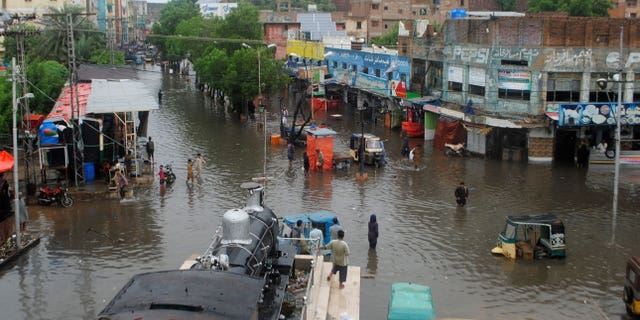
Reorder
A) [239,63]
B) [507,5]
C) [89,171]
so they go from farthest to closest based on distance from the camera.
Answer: [507,5] → [239,63] → [89,171]

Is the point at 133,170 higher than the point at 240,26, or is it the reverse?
the point at 240,26

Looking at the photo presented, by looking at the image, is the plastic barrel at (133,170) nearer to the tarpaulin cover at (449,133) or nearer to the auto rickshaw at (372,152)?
the auto rickshaw at (372,152)

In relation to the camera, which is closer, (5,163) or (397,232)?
(5,163)

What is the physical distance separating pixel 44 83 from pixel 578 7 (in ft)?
160

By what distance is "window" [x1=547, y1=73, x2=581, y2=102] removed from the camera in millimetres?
33844

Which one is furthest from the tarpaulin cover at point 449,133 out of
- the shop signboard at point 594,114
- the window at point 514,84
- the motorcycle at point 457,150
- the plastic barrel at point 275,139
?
the plastic barrel at point 275,139

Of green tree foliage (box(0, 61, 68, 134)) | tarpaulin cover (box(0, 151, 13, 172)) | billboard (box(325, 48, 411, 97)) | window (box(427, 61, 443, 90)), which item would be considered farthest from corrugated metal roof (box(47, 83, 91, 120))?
Answer: window (box(427, 61, 443, 90))

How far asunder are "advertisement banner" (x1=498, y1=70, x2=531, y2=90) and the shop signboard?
2.28 meters

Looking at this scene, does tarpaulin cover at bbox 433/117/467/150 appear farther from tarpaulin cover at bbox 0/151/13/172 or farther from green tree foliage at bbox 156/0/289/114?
tarpaulin cover at bbox 0/151/13/172

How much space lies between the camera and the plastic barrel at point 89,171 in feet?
92.8

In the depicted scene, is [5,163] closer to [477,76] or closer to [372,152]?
[372,152]

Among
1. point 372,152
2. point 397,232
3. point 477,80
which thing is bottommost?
point 397,232

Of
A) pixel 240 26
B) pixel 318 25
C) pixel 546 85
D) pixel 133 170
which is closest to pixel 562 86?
pixel 546 85

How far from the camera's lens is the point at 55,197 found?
25.4 metres
